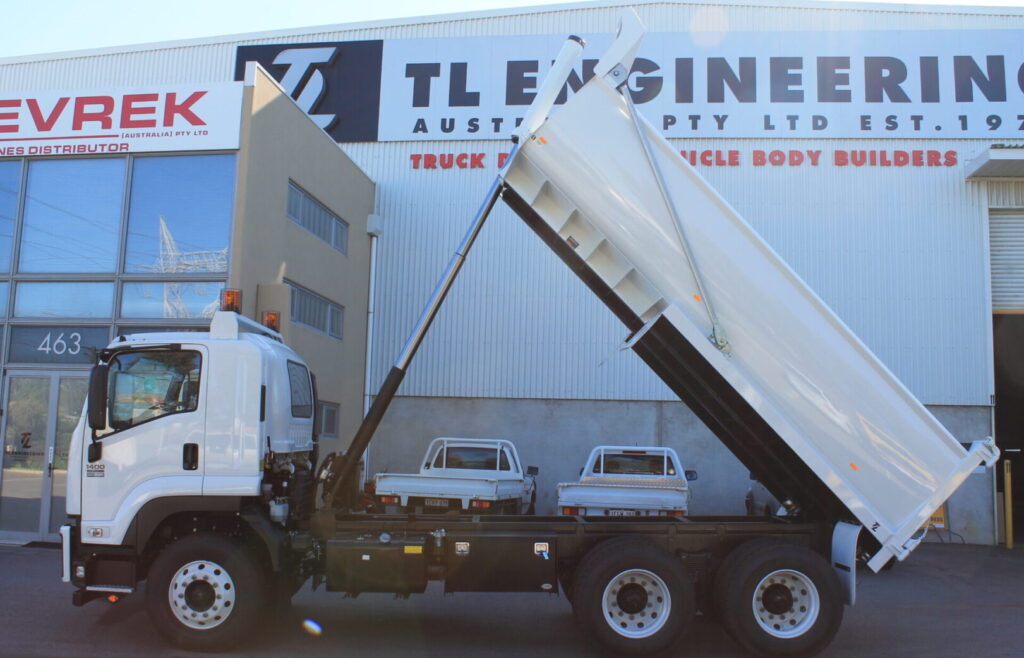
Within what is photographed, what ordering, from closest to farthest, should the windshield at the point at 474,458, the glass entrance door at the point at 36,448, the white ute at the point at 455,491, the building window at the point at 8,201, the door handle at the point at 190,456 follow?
the door handle at the point at 190,456
the white ute at the point at 455,491
the glass entrance door at the point at 36,448
the building window at the point at 8,201
the windshield at the point at 474,458

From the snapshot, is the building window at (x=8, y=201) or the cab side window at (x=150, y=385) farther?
the building window at (x=8, y=201)

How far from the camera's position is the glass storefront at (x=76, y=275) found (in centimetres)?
1231

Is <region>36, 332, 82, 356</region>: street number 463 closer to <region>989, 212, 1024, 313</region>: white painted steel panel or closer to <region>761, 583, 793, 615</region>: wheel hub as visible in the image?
<region>761, 583, 793, 615</region>: wheel hub

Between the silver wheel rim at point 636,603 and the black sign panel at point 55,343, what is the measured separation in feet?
31.7

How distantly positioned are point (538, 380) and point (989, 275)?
967cm

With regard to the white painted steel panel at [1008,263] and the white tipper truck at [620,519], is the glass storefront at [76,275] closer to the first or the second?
the white tipper truck at [620,519]

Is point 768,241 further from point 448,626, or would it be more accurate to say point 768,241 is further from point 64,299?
point 64,299

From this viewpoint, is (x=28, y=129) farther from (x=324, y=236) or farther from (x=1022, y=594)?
(x=1022, y=594)

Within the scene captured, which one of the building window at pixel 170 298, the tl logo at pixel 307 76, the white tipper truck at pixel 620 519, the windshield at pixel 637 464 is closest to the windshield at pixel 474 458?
the windshield at pixel 637 464

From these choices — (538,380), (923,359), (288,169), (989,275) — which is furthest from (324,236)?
(989,275)

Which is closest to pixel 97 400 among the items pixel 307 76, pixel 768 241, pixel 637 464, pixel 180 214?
pixel 180 214

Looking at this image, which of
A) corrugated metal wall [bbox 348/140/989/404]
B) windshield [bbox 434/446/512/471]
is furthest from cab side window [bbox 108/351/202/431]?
corrugated metal wall [bbox 348/140/989/404]

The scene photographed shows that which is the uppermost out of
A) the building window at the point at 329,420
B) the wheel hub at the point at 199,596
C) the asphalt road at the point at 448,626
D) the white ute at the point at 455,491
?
the building window at the point at 329,420

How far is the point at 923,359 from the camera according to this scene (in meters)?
16.5
